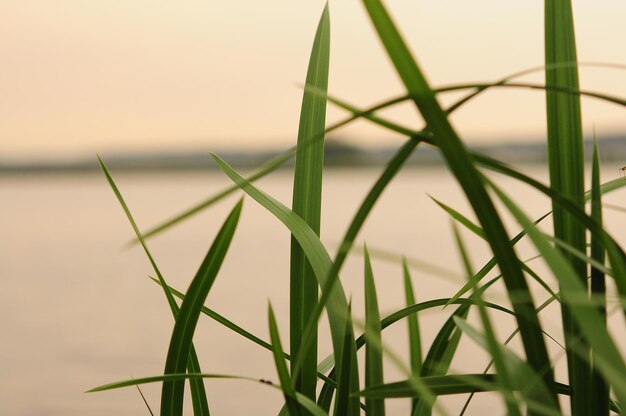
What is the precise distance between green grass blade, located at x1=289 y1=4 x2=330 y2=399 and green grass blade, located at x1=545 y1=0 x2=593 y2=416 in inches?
6.1

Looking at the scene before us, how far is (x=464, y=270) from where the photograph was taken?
311 millimetres

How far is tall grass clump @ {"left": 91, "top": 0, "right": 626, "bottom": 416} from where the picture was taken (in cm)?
27

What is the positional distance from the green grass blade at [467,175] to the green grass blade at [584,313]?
12 mm

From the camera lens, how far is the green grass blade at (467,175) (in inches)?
10.1

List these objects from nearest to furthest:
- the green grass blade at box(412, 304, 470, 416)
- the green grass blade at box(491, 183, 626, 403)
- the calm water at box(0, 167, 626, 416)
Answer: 1. the green grass blade at box(491, 183, 626, 403)
2. the green grass blade at box(412, 304, 470, 416)
3. the calm water at box(0, 167, 626, 416)

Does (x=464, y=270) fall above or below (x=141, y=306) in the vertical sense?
below

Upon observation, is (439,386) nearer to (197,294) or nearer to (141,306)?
(197,294)

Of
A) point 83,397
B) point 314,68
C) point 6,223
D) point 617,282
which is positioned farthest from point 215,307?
point 6,223

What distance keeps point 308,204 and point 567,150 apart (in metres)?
0.19

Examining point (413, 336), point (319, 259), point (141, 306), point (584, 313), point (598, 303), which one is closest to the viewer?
point (584, 313)

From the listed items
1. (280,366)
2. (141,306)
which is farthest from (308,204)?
(141,306)

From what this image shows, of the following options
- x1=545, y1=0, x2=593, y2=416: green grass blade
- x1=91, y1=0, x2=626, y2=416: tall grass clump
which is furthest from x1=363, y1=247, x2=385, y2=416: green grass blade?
x1=545, y1=0, x2=593, y2=416: green grass blade

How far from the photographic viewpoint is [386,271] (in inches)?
160

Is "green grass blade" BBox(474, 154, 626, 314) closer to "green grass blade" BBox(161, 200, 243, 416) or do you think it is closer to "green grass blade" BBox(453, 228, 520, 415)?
"green grass blade" BBox(453, 228, 520, 415)
